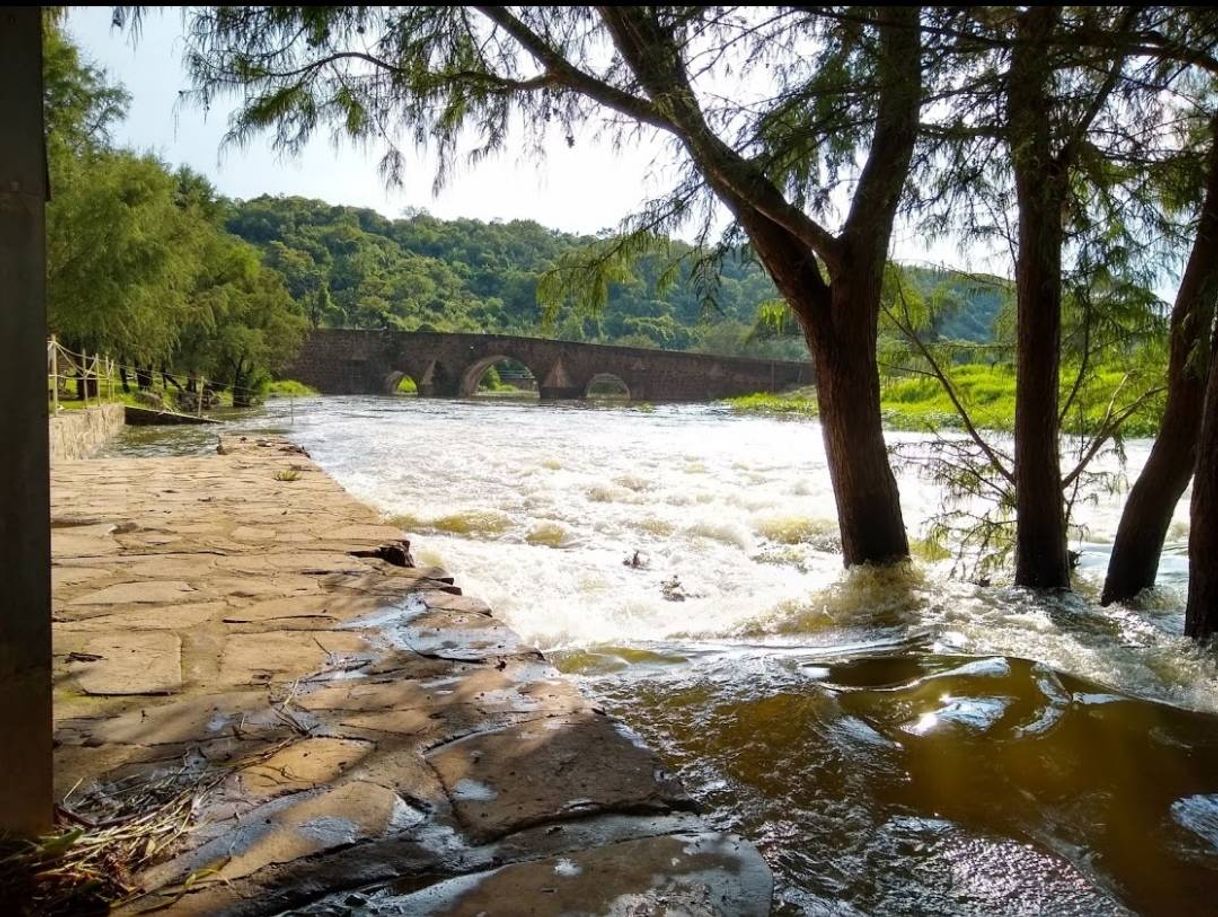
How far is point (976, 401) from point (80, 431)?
11890 millimetres

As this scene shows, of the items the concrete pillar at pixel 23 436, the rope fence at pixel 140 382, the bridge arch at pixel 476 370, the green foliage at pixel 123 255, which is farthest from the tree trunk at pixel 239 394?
the concrete pillar at pixel 23 436

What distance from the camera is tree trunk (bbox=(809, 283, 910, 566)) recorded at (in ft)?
15.7

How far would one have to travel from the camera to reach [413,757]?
5.91ft

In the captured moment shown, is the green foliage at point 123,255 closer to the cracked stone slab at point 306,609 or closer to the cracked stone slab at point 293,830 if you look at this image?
the cracked stone slab at point 306,609

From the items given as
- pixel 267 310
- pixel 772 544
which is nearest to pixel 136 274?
pixel 267 310

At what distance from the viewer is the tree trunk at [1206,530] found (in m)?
3.39

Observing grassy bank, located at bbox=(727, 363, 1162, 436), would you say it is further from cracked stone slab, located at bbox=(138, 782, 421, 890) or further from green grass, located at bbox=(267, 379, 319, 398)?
green grass, located at bbox=(267, 379, 319, 398)

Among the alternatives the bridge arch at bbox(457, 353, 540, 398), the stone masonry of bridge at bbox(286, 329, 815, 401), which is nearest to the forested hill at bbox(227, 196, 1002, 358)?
the stone masonry of bridge at bbox(286, 329, 815, 401)

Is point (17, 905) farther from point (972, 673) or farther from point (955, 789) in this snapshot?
point (972, 673)

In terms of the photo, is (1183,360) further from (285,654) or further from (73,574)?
(73,574)

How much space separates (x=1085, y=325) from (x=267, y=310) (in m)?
27.3

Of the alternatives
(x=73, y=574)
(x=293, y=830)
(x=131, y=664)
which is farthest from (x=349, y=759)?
(x=73, y=574)

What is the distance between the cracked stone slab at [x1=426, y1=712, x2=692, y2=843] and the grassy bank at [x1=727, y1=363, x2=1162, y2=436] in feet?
12.2

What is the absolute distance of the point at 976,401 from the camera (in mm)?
12727
